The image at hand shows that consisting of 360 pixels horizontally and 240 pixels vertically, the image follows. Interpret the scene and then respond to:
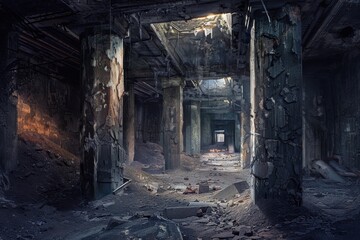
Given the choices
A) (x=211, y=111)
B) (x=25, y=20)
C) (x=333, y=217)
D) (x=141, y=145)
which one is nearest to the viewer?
(x=333, y=217)

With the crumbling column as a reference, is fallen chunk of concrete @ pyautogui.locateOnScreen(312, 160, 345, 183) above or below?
below

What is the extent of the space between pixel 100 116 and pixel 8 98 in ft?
6.15

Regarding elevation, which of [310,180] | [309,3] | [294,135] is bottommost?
[310,180]

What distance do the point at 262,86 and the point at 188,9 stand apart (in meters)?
2.11

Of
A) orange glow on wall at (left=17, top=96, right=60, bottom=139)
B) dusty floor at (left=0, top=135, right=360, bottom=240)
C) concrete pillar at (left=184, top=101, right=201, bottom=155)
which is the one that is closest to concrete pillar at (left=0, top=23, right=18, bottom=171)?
dusty floor at (left=0, top=135, right=360, bottom=240)

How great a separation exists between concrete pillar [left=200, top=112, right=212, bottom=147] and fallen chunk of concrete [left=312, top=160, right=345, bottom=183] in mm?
15742

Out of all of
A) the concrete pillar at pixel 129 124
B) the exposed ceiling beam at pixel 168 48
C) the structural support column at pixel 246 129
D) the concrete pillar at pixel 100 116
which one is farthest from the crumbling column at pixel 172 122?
the concrete pillar at pixel 100 116

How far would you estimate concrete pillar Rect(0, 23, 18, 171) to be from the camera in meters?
5.57

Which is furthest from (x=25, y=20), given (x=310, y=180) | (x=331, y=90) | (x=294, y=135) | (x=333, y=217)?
(x=331, y=90)

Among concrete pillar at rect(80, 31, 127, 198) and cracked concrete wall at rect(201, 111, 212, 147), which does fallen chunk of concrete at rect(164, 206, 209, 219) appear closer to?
concrete pillar at rect(80, 31, 127, 198)

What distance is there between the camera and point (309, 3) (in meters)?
4.91

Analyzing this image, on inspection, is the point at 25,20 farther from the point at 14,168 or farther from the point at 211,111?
the point at 211,111

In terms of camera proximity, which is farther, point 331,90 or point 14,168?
point 331,90

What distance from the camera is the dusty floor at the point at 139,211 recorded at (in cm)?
375
